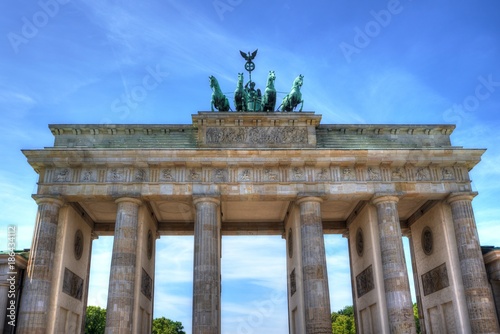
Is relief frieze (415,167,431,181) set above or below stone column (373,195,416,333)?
above

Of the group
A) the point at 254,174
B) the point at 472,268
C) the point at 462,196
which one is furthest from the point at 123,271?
the point at 462,196

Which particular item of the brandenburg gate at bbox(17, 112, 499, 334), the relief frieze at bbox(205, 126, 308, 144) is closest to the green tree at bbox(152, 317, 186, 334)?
the brandenburg gate at bbox(17, 112, 499, 334)

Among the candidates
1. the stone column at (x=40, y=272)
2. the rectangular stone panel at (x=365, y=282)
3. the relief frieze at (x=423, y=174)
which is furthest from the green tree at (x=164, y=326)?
the relief frieze at (x=423, y=174)

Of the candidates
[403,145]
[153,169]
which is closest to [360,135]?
[403,145]

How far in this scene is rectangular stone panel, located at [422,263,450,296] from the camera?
26.8m

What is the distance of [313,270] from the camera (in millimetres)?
24297

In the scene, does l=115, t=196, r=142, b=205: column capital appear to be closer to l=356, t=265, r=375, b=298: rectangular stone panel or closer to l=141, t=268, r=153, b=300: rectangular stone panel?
l=141, t=268, r=153, b=300: rectangular stone panel

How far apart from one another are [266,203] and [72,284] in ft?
42.1

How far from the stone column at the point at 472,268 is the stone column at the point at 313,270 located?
25.5 ft

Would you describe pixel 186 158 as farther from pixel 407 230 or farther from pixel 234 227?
pixel 407 230

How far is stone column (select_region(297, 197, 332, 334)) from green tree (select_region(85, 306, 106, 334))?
49.4 metres

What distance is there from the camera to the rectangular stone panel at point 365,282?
2733cm

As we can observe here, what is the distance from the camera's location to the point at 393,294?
2414 cm

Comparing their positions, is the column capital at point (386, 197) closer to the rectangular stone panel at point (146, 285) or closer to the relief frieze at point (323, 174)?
the relief frieze at point (323, 174)
